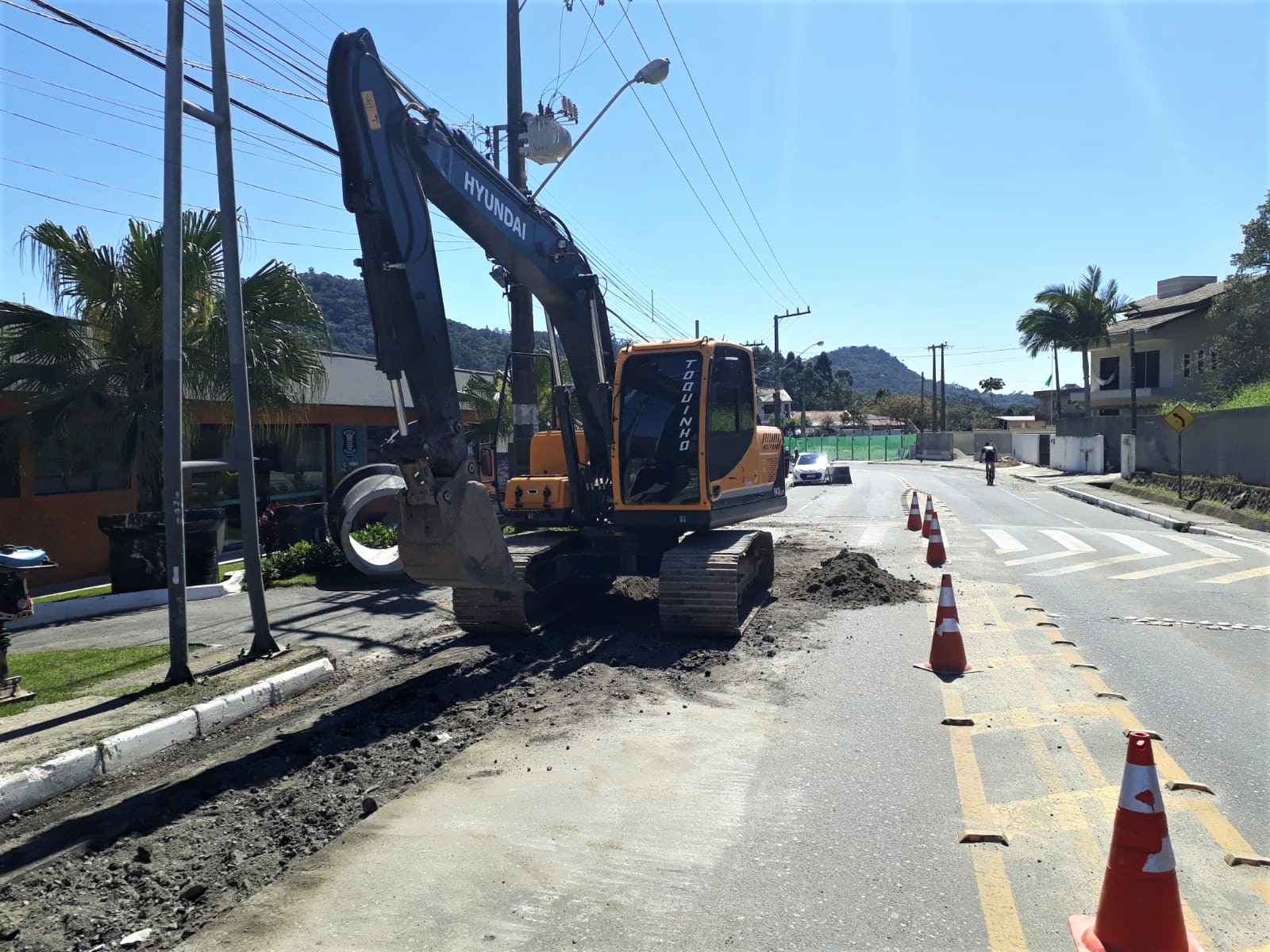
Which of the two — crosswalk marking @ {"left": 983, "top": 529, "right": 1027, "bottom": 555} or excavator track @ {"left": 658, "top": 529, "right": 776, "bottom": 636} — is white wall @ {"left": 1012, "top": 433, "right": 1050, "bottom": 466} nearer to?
crosswalk marking @ {"left": 983, "top": 529, "right": 1027, "bottom": 555}

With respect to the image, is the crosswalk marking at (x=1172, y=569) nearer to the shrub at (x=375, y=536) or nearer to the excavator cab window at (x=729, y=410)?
the excavator cab window at (x=729, y=410)

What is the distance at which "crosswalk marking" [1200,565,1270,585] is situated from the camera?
12273mm

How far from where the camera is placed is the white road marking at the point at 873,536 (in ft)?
56.9

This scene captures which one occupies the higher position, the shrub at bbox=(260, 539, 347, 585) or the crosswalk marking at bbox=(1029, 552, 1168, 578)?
the shrub at bbox=(260, 539, 347, 585)

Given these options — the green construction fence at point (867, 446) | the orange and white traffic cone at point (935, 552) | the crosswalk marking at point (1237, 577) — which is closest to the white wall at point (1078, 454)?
the green construction fence at point (867, 446)

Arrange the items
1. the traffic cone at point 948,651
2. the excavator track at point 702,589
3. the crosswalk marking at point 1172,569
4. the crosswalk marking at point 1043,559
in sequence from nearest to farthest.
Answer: the traffic cone at point 948,651 → the excavator track at point 702,589 → the crosswalk marking at point 1172,569 → the crosswalk marking at point 1043,559

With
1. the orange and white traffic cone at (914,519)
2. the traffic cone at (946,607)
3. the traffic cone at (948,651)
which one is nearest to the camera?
the traffic cone at (948,651)

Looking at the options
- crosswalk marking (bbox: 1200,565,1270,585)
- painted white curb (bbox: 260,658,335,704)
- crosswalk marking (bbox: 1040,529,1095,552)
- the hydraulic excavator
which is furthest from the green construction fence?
painted white curb (bbox: 260,658,335,704)

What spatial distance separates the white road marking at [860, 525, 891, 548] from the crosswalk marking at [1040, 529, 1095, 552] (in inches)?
125

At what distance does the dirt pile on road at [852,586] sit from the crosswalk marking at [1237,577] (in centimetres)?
391

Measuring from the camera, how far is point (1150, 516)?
22234 mm

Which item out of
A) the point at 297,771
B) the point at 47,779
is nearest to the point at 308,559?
the point at 47,779

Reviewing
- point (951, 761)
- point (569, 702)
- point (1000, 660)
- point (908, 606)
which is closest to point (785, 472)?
point (908, 606)

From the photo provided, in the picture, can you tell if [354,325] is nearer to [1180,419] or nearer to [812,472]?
[812,472]
